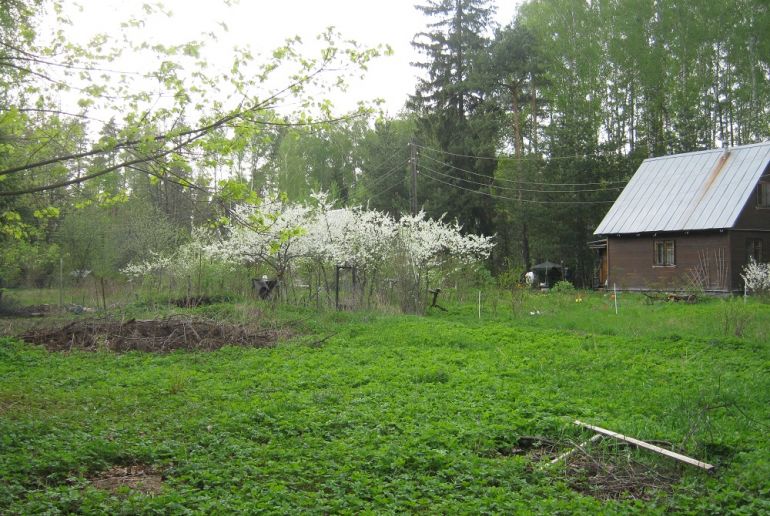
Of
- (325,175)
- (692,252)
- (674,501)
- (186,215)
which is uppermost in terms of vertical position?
(325,175)

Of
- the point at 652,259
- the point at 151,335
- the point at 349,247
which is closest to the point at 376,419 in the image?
the point at 151,335

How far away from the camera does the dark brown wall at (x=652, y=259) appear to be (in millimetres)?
24375

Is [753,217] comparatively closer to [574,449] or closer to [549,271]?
[549,271]

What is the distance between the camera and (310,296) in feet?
62.0

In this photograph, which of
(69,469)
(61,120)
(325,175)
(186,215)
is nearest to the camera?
(69,469)

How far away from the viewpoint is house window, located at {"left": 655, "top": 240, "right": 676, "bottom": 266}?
1027 inches

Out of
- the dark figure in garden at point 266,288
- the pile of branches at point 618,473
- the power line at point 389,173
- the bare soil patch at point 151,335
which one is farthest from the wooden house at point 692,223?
the pile of branches at point 618,473

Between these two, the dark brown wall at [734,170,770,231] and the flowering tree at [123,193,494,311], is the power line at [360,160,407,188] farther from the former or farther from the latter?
the dark brown wall at [734,170,770,231]

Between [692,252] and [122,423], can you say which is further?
[692,252]

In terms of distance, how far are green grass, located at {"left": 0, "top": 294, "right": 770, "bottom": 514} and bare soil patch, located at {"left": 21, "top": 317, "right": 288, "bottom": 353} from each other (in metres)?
0.68

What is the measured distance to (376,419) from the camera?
6.57 m

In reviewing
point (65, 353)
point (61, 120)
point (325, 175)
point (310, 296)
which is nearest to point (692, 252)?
point (310, 296)

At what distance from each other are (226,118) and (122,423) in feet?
10.5

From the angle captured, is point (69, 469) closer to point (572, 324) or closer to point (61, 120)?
point (61, 120)
